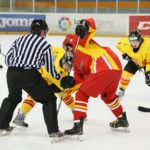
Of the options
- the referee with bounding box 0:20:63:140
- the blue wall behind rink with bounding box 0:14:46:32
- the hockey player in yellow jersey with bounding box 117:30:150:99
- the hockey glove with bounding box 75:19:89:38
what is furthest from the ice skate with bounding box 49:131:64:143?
the blue wall behind rink with bounding box 0:14:46:32

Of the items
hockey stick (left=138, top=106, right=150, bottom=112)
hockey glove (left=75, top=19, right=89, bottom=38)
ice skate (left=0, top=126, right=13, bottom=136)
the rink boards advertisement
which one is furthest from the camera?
the rink boards advertisement

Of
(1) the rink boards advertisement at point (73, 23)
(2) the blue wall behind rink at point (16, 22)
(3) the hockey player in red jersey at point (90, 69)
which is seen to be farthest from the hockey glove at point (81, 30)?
(2) the blue wall behind rink at point (16, 22)

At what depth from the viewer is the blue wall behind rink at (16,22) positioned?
11.4 meters

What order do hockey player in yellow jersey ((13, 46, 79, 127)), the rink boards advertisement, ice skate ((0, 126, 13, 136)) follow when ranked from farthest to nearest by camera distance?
the rink boards advertisement < hockey player in yellow jersey ((13, 46, 79, 127)) < ice skate ((0, 126, 13, 136))

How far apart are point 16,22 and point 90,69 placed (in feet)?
28.3

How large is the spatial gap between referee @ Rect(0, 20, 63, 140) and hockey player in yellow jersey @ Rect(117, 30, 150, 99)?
1.32 m

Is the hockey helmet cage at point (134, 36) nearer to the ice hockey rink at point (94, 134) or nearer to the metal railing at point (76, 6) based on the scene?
the ice hockey rink at point (94, 134)

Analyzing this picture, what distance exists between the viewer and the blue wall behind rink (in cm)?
1141

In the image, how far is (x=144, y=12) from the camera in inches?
468

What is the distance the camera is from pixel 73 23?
11.4m

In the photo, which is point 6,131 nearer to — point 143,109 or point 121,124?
point 121,124

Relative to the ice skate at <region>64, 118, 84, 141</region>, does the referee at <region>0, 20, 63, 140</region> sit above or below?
above

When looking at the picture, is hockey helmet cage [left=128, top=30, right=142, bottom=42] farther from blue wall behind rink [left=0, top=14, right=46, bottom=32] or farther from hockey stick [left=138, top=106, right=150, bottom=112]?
blue wall behind rink [left=0, top=14, right=46, bottom=32]

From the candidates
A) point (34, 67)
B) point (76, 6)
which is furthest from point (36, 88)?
point (76, 6)
